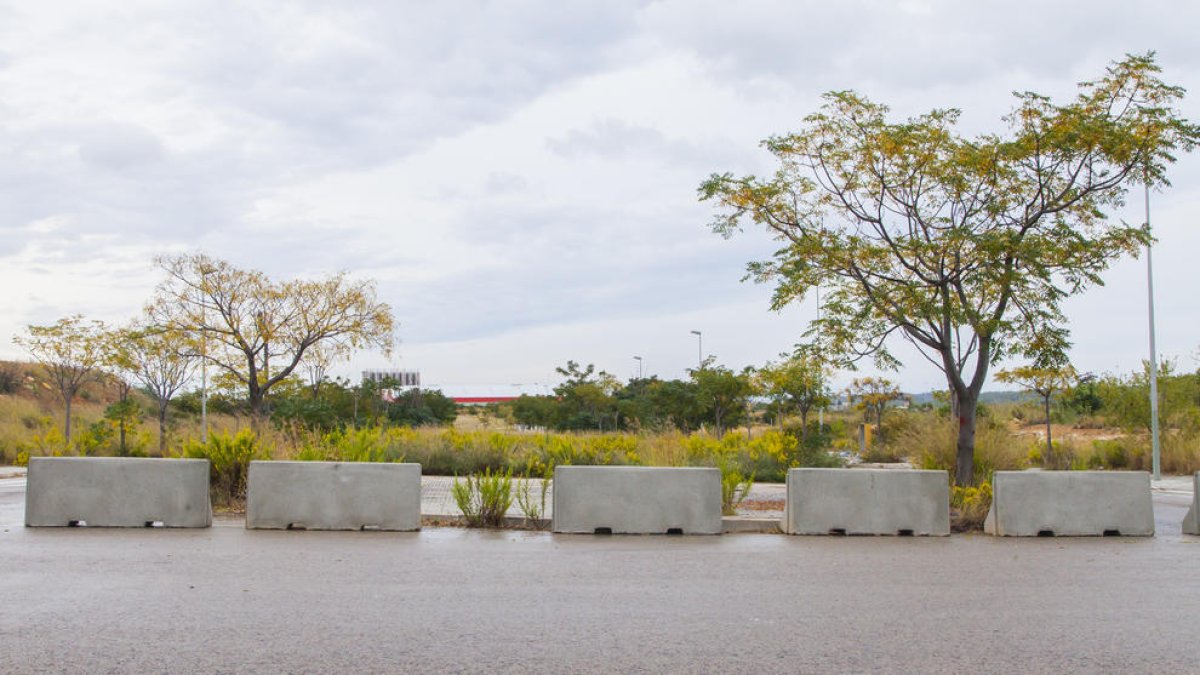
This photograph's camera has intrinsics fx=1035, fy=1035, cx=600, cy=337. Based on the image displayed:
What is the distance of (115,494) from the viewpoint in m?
11.9

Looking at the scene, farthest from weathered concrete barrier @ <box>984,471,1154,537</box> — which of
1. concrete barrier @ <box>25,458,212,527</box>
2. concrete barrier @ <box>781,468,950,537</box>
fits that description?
concrete barrier @ <box>25,458,212,527</box>

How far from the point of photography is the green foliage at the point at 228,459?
1379 centimetres

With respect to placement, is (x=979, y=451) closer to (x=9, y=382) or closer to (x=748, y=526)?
(x=748, y=526)

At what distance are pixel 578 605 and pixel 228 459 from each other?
7973 mm

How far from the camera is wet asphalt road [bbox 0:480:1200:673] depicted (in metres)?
5.86

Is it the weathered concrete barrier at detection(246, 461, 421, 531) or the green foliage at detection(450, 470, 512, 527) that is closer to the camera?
the weathered concrete barrier at detection(246, 461, 421, 531)

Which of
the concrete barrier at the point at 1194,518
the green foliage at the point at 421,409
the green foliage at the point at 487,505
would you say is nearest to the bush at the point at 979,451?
the concrete barrier at the point at 1194,518

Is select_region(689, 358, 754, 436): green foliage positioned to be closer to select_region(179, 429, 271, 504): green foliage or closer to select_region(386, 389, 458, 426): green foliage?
select_region(386, 389, 458, 426): green foliage

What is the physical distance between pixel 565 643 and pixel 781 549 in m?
5.11

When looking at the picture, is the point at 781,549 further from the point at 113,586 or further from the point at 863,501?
the point at 113,586

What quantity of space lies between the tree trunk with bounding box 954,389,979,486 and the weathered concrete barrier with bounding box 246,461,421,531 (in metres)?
9.06

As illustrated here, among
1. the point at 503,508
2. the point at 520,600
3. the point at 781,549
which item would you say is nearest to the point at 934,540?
the point at 781,549

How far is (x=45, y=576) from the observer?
27.3 feet

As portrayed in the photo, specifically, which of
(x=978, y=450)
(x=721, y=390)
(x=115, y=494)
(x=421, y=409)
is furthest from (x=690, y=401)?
(x=115, y=494)
